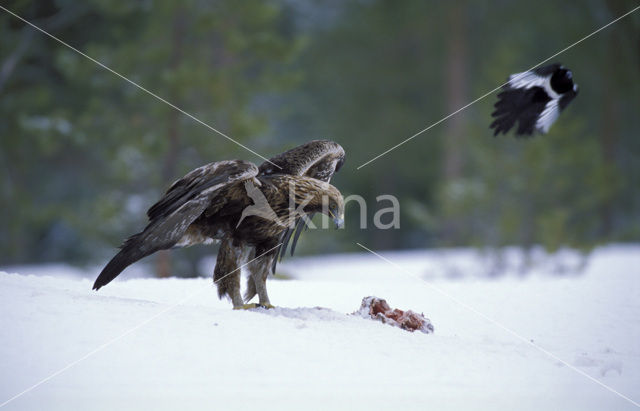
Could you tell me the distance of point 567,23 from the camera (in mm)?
14914

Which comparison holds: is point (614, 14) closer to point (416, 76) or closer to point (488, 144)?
point (488, 144)

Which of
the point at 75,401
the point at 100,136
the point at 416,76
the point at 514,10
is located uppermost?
the point at 514,10

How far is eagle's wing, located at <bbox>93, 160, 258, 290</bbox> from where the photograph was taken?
3.45 m

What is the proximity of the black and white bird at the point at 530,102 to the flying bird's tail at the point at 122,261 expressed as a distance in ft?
8.39

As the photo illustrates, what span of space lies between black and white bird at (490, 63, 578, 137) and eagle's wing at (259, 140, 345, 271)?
3.76ft

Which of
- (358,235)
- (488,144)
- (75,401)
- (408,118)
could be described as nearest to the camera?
(75,401)

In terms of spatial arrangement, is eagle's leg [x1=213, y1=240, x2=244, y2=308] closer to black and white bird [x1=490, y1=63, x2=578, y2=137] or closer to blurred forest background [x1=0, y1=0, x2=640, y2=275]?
black and white bird [x1=490, y1=63, x2=578, y2=137]

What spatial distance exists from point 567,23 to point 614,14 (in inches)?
217

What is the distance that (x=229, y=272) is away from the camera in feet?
12.9

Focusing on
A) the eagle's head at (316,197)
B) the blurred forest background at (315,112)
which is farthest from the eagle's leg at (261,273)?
the blurred forest background at (315,112)

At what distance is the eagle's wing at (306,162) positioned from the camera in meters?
4.36

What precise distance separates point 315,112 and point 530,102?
508 inches

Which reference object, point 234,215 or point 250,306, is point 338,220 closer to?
point 234,215

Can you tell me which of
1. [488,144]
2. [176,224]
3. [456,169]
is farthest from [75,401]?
[456,169]
